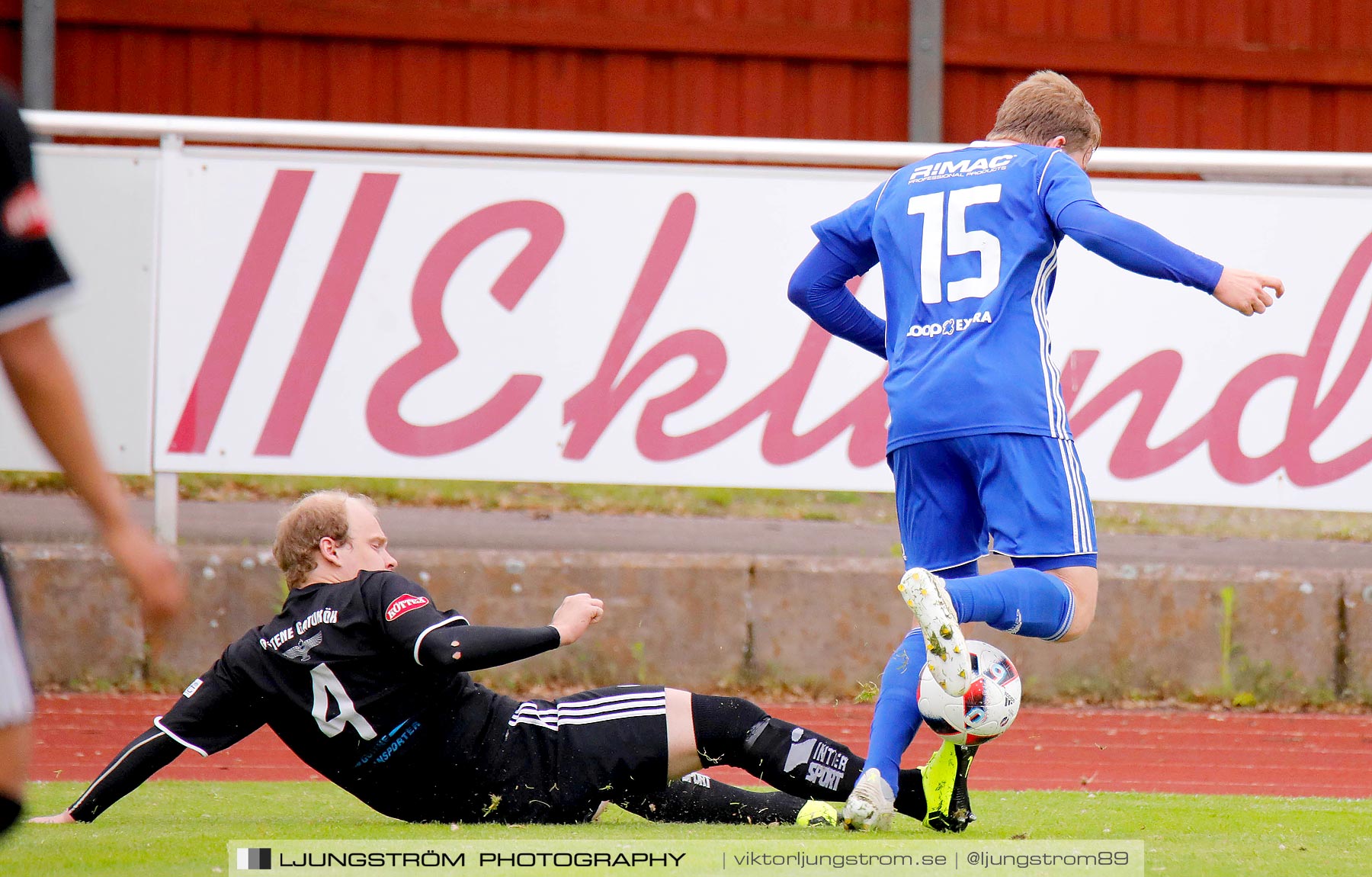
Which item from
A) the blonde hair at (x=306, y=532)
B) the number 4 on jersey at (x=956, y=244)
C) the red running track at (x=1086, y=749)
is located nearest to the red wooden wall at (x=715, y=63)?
the red running track at (x=1086, y=749)

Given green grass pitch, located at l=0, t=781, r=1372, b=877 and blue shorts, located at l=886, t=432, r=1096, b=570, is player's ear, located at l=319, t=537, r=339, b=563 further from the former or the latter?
blue shorts, located at l=886, t=432, r=1096, b=570

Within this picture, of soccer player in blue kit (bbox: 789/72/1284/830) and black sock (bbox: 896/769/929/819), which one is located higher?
soccer player in blue kit (bbox: 789/72/1284/830)

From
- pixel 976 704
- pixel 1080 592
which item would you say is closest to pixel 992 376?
pixel 1080 592

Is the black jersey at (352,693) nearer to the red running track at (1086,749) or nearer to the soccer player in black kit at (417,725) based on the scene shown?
the soccer player in black kit at (417,725)

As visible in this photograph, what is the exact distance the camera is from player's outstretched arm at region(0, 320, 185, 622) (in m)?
1.90

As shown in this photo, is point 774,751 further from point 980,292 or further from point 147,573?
point 147,573

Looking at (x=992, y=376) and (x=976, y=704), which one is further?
(x=992, y=376)

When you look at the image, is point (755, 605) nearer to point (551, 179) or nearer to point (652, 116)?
point (551, 179)

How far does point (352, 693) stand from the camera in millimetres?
3750

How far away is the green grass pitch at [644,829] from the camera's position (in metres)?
3.39

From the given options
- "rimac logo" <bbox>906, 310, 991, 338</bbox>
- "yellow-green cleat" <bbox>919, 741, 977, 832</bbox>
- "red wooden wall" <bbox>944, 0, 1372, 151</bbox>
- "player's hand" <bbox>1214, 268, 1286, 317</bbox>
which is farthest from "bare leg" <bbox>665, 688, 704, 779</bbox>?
"red wooden wall" <bbox>944, 0, 1372, 151</bbox>

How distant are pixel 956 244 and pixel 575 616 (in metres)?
1.32

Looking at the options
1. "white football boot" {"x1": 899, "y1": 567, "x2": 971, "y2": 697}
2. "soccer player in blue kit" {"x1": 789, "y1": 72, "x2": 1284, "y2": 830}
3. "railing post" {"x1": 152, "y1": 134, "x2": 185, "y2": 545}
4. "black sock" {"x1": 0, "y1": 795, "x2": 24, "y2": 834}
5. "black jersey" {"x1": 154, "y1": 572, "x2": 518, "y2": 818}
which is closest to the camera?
"black sock" {"x1": 0, "y1": 795, "x2": 24, "y2": 834}

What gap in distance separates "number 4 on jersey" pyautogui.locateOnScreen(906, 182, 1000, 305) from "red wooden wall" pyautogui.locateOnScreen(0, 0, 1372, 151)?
274 inches
